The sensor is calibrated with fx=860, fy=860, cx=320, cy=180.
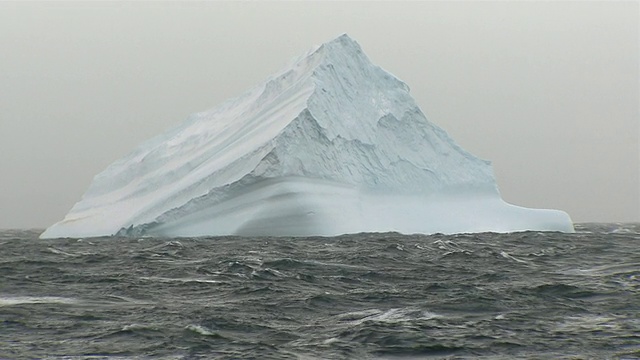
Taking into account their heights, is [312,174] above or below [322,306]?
above

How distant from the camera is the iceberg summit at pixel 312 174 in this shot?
22.0 meters

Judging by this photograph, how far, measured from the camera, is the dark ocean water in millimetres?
6977

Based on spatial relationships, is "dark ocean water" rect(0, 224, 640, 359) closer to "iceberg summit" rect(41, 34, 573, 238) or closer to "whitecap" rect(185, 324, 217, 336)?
"whitecap" rect(185, 324, 217, 336)

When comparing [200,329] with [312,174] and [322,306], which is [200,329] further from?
[312,174]

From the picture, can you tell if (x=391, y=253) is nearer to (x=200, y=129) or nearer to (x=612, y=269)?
(x=612, y=269)

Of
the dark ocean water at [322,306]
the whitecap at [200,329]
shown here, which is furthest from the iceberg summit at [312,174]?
the whitecap at [200,329]

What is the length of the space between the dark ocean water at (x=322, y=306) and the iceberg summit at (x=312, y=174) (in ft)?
21.1

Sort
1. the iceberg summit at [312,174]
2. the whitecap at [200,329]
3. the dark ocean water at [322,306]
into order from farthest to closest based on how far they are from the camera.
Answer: the iceberg summit at [312,174] → the whitecap at [200,329] → the dark ocean water at [322,306]

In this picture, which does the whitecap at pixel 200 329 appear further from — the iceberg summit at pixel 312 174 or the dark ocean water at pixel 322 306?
the iceberg summit at pixel 312 174

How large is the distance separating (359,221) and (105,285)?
496 inches

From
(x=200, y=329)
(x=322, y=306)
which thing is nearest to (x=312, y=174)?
(x=322, y=306)

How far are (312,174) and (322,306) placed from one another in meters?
13.6

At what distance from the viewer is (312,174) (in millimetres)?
22547

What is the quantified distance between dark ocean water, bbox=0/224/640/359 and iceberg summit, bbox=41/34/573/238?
6.44 meters
